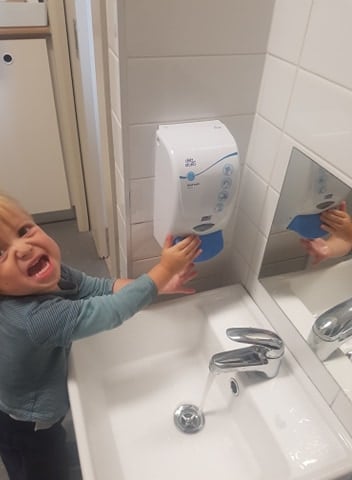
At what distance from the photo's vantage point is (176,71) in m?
0.74

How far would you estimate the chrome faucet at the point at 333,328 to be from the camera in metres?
0.71

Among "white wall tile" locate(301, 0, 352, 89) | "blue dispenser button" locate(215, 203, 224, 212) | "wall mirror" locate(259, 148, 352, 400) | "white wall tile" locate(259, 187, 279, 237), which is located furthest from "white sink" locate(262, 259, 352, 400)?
"white wall tile" locate(301, 0, 352, 89)

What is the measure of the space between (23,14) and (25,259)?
1.30 metres

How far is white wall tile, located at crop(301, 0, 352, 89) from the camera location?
59 centimetres

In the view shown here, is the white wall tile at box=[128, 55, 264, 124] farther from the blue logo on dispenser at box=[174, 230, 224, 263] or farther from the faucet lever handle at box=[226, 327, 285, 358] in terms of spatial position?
the faucet lever handle at box=[226, 327, 285, 358]

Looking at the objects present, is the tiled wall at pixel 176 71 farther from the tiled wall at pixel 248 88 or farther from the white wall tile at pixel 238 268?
the white wall tile at pixel 238 268

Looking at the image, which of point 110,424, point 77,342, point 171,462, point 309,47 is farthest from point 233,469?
point 309,47

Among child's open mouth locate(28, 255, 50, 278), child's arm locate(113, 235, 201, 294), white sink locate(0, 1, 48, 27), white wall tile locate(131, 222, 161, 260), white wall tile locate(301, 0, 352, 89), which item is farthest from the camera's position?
white sink locate(0, 1, 48, 27)

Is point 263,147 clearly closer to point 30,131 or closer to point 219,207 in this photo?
point 219,207

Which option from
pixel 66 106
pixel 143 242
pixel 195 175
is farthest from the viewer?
pixel 66 106

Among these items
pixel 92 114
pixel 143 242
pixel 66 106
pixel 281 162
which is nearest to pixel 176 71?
pixel 281 162

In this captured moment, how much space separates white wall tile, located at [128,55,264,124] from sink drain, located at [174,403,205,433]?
588mm

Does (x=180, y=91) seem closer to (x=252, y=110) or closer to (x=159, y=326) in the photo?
(x=252, y=110)

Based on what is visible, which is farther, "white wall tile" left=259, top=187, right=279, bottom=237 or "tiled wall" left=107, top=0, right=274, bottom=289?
"white wall tile" left=259, top=187, right=279, bottom=237
